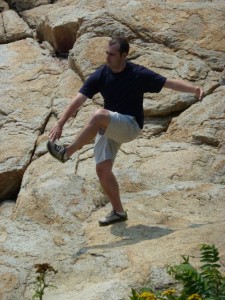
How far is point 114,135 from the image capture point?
7016 millimetres

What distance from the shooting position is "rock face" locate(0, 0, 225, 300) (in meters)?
6.22

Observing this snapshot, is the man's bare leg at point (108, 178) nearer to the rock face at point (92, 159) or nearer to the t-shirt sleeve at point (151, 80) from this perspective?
the rock face at point (92, 159)

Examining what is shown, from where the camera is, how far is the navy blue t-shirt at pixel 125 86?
7098 mm

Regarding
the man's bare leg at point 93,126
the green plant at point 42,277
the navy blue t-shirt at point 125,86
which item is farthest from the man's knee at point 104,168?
the green plant at point 42,277

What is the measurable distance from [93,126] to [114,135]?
0.96ft

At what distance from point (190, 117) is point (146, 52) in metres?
1.62

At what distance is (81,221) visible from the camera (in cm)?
755

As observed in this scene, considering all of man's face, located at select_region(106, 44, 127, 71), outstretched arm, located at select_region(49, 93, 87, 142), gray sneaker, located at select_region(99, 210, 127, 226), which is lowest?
gray sneaker, located at select_region(99, 210, 127, 226)

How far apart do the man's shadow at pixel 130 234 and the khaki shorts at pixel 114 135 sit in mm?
762

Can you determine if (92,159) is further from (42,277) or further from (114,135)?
(42,277)

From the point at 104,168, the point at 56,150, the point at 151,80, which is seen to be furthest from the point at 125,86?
the point at 56,150

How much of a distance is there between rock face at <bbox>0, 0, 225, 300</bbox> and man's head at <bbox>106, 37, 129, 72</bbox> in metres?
1.64

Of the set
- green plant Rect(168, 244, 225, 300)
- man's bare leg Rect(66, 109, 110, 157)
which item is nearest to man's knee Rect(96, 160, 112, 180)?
man's bare leg Rect(66, 109, 110, 157)

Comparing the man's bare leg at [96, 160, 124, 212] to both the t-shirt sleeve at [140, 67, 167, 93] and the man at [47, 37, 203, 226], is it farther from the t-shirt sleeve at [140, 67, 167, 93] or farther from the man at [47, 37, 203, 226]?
the t-shirt sleeve at [140, 67, 167, 93]
